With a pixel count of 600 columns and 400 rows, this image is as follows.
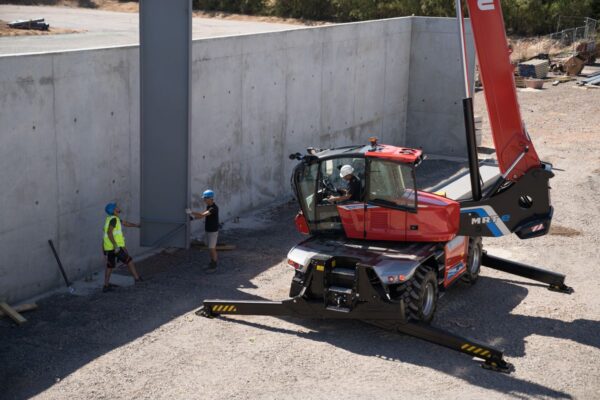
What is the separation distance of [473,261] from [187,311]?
15.5 feet

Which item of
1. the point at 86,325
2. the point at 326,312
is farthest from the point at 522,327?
the point at 86,325

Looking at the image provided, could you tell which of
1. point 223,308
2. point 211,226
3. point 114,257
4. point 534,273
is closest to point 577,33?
point 534,273

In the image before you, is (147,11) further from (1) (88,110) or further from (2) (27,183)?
(2) (27,183)

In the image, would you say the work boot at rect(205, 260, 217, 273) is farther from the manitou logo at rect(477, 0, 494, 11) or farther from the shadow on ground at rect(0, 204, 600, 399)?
the manitou logo at rect(477, 0, 494, 11)

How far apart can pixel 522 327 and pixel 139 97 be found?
7.42 metres

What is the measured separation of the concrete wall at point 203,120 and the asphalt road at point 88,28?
8876mm

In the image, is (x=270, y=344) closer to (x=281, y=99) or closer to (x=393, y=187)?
(x=393, y=187)

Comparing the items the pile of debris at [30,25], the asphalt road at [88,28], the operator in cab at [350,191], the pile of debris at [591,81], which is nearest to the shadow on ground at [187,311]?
the operator in cab at [350,191]

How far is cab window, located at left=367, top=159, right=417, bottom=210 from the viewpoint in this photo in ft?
40.9

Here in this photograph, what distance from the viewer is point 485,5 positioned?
12.8 meters

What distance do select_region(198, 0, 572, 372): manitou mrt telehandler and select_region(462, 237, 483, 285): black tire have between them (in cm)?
84

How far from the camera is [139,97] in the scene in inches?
599

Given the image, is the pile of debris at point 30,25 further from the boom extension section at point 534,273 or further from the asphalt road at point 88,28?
the boom extension section at point 534,273

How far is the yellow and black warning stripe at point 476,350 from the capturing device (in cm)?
1113
